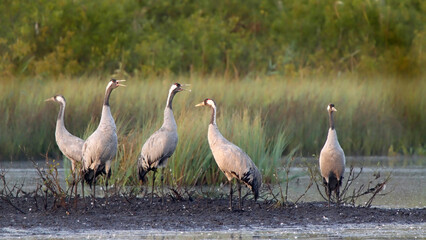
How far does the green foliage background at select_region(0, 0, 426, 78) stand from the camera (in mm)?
25172

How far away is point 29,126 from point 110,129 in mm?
5729

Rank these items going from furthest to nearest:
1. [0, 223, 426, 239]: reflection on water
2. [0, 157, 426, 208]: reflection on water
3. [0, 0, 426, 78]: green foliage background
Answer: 1. [0, 0, 426, 78]: green foliage background
2. [0, 157, 426, 208]: reflection on water
3. [0, 223, 426, 239]: reflection on water

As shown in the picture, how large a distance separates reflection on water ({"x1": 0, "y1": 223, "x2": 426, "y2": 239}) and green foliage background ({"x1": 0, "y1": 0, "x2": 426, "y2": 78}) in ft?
47.8

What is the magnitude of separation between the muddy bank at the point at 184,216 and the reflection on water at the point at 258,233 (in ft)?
0.67

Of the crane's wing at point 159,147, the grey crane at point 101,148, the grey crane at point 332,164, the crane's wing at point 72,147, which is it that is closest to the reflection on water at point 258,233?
the grey crane at point 332,164

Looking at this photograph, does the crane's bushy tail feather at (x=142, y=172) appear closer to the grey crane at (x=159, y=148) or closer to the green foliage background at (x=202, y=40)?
the grey crane at (x=159, y=148)

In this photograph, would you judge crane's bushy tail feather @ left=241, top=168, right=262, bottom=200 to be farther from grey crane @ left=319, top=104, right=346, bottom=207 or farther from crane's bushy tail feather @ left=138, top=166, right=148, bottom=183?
crane's bushy tail feather @ left=138, top=166, right=148, bottom=183

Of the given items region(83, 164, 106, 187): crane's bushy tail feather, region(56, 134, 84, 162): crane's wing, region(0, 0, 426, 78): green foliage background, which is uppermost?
region(0, 0, 426, 78): green foliage background

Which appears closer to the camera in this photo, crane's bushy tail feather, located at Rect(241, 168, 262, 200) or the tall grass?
crane's bushy tail feather, located at Rect(241, 168, 262, 200)

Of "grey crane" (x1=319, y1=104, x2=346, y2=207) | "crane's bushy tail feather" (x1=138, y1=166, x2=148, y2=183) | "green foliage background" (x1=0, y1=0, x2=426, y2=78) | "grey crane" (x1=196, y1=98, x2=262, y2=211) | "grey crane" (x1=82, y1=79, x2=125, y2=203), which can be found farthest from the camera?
"green foliage background" (x1=0, y1=0, x2=426, y2=78)

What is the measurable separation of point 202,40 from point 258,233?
65.4 ft

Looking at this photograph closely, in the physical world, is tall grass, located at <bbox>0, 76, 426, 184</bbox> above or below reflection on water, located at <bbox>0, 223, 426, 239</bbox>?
above

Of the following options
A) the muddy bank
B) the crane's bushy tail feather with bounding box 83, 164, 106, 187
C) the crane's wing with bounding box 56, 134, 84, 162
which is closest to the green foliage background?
the crane's wing with bounding box 56, 134, 84, 162

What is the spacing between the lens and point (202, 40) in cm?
2748
